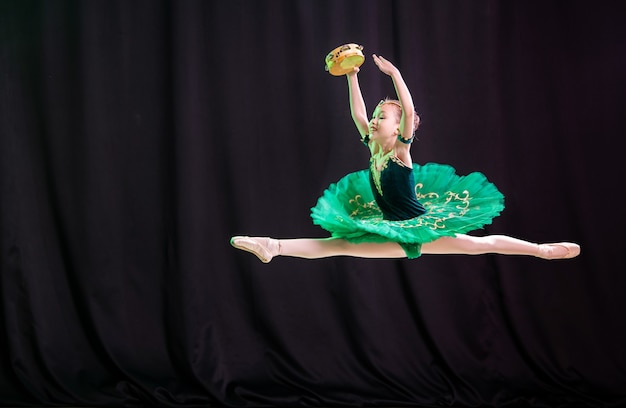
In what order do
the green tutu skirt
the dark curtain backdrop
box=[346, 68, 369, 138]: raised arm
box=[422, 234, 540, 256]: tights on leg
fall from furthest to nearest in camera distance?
the dark curtain backdrop → box=[346, 68, 369, 138]: raised arm → box=[422, 234, 540, 256]: tights on leg → the green tutu skirt

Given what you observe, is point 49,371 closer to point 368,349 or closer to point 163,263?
point 163,263

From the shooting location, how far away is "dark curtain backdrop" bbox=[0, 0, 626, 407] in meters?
3.10

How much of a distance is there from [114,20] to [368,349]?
204cm

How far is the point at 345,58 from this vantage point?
76.6 inches

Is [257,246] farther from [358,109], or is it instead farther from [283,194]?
[283,194]

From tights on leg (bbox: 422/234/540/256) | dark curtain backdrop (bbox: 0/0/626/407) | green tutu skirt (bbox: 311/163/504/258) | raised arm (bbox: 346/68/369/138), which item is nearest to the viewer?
green tutu skirt (bbox: 311/163/504/258)

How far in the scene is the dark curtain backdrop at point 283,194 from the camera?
3.10m

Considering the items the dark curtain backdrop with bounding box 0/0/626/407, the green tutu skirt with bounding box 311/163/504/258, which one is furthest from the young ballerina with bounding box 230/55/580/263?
the dark curtain backdrop with bounding box 0/0/626/407

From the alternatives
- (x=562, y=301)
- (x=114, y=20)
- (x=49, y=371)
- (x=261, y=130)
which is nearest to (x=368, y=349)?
(x=562, y=301)

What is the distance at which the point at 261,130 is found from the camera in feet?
10.4

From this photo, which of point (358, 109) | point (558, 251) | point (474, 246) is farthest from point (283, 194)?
point (558, 251)

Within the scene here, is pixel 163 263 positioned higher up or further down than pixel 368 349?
higher up

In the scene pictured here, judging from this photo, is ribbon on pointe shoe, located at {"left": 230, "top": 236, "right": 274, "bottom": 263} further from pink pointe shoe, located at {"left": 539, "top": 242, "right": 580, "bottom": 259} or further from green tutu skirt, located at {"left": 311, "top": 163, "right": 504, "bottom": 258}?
pink pointe shoe, located at {"left": 539, "top": 242, "right": 580, "bottom": 259}

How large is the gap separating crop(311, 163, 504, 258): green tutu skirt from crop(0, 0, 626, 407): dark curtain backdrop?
978 millimetres
